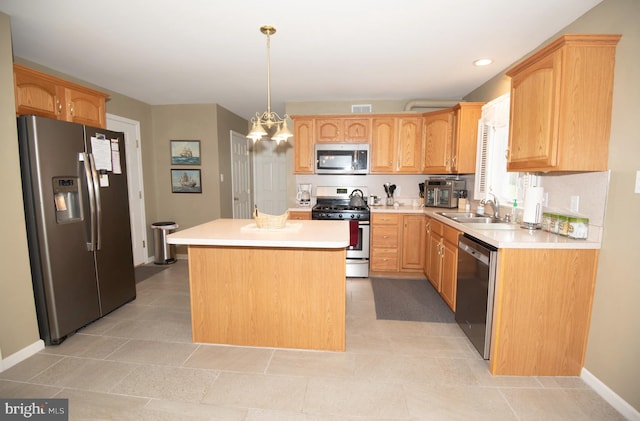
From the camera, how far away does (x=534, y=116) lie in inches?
82.7

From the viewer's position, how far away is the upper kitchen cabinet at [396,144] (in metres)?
4.25

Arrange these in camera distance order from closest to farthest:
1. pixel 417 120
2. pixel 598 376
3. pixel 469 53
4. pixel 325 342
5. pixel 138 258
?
pixel 598 376 < pixel 325 342 < pixel 469 53 < pixel 417 120 < pixel 138 258

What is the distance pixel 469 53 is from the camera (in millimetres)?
2818

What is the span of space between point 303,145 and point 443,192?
82.0 inches

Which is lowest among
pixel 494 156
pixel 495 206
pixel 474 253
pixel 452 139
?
pixel 474 253

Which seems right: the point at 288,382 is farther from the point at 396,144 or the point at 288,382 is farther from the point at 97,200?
the point at 396,144

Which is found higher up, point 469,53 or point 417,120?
point 469,53

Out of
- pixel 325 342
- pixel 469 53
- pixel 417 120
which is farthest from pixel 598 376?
pixel 417 120

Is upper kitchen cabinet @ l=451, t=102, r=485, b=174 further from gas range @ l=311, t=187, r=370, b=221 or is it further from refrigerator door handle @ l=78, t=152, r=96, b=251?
refrigerator door handle @ l=78, t=152, r=96, b=251

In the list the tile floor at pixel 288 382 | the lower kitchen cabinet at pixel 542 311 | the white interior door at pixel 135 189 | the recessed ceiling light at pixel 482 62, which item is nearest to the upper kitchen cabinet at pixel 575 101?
the lower kitchen cabinet at pixel 542 311

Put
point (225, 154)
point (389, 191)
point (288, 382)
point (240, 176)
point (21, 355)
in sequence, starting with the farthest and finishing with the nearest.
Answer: point (240, 176) < point (225, 154) < point (389, 191) < point (21, 355) < point (288, 382)

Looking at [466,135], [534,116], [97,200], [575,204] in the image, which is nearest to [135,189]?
[97,200]

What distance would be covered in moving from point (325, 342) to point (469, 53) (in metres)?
2.89

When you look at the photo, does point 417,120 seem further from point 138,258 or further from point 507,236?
point 138,258
